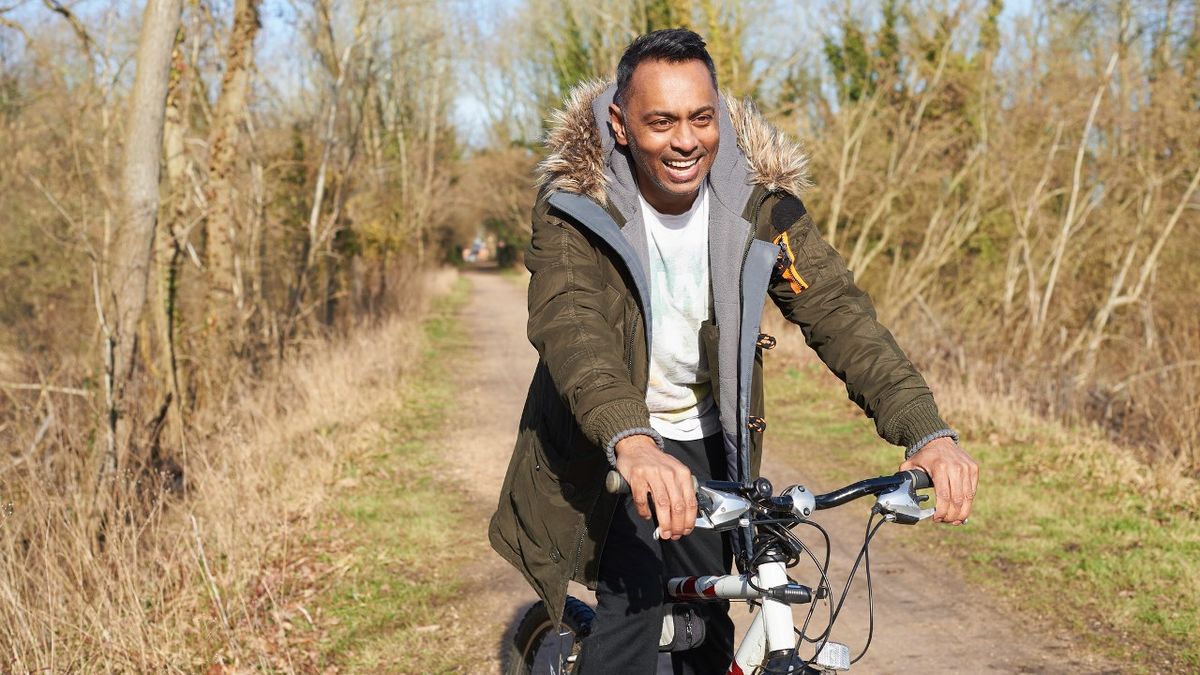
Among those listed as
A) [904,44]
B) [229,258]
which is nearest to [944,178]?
[904,44]

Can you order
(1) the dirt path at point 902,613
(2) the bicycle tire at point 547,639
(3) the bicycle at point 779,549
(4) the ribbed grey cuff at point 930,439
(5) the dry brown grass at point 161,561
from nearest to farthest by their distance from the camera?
(3) the bicycle at point 779,549
(4) the ribbed grey cuff at point 930,439
(2) the bicycle tire at point 547,639
(5) the dry brown grass at point 161,561
(1) the dirt path at point 902,613

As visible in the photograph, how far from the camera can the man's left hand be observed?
6.69 feet

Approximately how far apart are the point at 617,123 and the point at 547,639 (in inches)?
65.7

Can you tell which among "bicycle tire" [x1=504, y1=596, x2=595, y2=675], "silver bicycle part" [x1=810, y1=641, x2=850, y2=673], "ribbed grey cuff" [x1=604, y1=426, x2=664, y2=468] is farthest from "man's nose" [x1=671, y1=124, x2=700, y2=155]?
"bicycle tire" [x1=504, y1=596, x2=595, y2=675]

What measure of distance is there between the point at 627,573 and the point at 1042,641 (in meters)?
3.04

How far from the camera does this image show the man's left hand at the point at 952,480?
80.3 inches

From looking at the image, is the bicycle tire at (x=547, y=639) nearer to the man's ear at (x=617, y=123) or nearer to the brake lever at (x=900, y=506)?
the brake lever at (x=900, y=506)

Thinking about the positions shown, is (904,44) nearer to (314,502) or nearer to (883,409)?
(314,502)

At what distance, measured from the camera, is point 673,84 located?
238 cm

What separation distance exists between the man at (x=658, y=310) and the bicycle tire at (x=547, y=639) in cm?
32

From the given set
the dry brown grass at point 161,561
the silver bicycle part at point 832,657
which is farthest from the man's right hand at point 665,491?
the dry brown grass at point 161,561

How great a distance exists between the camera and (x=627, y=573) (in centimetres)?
265

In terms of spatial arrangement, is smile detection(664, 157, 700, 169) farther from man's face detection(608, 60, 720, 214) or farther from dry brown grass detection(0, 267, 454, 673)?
dry brown grass detection(0, 267, 454, 673)

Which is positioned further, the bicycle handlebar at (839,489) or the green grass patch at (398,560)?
the green grass patch at (398,560)
